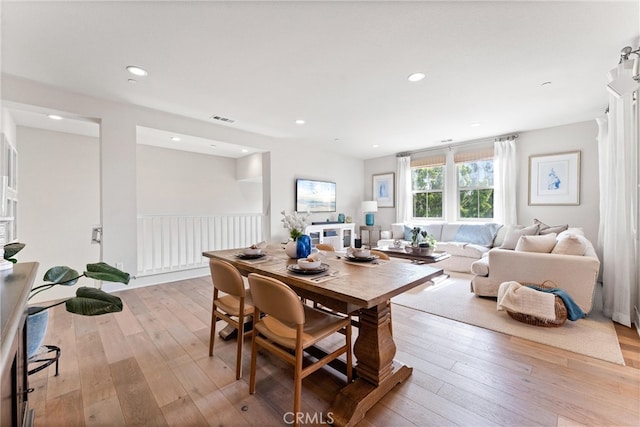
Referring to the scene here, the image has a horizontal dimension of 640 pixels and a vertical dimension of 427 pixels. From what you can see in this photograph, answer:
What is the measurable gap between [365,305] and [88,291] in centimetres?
135

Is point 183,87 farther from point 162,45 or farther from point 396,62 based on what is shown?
point 396,62

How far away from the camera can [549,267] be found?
2770mm

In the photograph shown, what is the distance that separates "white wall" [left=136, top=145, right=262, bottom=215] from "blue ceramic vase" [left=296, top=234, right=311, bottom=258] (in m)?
4.38

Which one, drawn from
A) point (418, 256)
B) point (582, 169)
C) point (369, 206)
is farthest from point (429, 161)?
point (418, 256)

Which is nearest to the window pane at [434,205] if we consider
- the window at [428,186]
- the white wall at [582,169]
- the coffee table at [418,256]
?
the window at [428,186]

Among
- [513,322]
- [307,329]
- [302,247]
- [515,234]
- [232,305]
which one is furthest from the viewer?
[515,234]

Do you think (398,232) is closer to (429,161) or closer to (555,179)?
→ (429,161)

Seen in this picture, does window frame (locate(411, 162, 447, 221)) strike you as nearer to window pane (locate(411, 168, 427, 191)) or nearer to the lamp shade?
window pane (locate(411, 168, 427, 191))

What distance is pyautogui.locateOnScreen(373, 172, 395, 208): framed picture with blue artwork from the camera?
6736 mm

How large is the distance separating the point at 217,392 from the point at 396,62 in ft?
9.80

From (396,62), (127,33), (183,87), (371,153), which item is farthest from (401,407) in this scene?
(371,153)

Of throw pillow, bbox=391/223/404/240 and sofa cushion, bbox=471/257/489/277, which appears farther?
throw pillow, bbox=391/223/404/240

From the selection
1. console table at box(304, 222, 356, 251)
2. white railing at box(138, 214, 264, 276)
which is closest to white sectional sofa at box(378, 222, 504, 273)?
console table at box(304, 222, 356, 251)

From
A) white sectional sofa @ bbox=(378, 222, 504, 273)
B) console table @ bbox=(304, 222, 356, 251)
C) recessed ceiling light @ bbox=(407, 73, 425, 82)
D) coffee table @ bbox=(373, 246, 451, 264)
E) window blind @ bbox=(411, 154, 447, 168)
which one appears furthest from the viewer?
window blind @ bbox=(411, 154, 447, 168)
